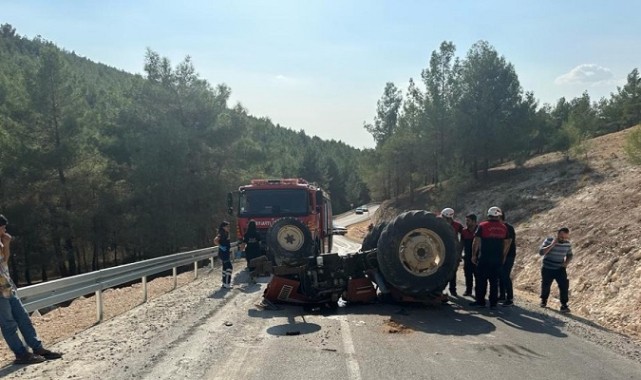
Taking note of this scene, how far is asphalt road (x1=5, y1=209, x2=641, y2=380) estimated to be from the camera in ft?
18.5

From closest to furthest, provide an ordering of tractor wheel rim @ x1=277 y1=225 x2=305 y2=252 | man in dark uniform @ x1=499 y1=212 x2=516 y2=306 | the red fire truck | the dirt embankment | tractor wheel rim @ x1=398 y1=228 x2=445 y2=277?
1. tractor wheel rim @ x1=398 y1=228 x2=445 y2=277
2. man in dark uniform @ x1=499 y1=212 x2=516 y2=306
3. the dirt embankment
4. tractor wheel rim @ x1=277 y1=225 x2=305 y2=252
5. the red fire truck

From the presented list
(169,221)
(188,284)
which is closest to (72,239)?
(169,221)

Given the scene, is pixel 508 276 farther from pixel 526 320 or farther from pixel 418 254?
pixel 418 254

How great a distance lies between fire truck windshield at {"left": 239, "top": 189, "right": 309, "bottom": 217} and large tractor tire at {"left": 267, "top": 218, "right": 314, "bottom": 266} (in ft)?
7.48

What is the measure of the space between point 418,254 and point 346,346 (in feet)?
9.29

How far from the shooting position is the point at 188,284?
1400 cm

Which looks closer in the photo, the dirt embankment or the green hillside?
the dirt embankment

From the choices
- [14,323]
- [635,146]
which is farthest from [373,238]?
[635,146]

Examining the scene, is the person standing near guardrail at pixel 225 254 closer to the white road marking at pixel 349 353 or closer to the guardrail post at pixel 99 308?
the guardrail post at pixel 99 308

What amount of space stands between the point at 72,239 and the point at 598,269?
1143 inches

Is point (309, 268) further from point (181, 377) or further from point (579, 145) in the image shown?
point (579, 145)

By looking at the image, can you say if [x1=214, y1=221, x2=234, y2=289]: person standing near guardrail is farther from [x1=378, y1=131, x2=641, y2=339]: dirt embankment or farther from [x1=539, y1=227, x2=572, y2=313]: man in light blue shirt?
[x1=378, y1=131, x2=641, y2=339]: dirt embankment

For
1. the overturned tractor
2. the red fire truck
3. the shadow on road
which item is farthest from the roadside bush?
the overturned tractor

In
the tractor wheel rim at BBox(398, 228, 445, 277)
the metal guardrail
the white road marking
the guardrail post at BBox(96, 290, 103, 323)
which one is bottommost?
the white road marking
